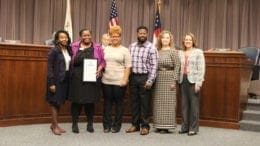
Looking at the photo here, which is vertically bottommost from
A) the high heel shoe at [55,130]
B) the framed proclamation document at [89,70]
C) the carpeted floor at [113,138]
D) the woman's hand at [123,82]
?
the carpeted floor at [113,138]

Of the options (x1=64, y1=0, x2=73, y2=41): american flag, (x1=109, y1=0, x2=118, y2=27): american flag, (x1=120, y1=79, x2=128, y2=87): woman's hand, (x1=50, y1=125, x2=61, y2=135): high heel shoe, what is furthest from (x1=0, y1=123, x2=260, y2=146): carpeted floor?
(x1=109, y1=0, x2=118, y2=27): american flag

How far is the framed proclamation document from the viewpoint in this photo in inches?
235

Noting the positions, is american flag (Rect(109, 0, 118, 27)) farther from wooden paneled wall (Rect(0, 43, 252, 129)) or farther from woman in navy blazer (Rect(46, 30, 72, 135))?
woman in navy blazer (Rect(46, 30, 72, 135))

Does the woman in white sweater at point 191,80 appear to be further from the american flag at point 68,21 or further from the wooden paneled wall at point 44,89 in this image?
the american flag at point 68,21

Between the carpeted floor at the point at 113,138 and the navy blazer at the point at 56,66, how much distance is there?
28.3 inches

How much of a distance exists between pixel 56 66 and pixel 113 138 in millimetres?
1180

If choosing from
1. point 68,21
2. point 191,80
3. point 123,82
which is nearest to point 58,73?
point 123,82

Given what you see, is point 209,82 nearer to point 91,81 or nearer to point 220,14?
point 91,81

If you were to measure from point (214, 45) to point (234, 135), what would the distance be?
452cm

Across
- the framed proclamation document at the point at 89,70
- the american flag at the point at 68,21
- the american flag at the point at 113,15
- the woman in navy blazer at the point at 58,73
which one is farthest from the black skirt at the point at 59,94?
the american flag at the point at 113,15

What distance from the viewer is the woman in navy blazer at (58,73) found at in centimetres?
588

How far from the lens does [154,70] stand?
607 centimetres

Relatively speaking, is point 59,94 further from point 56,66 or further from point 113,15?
point 113,15

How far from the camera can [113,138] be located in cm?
575
